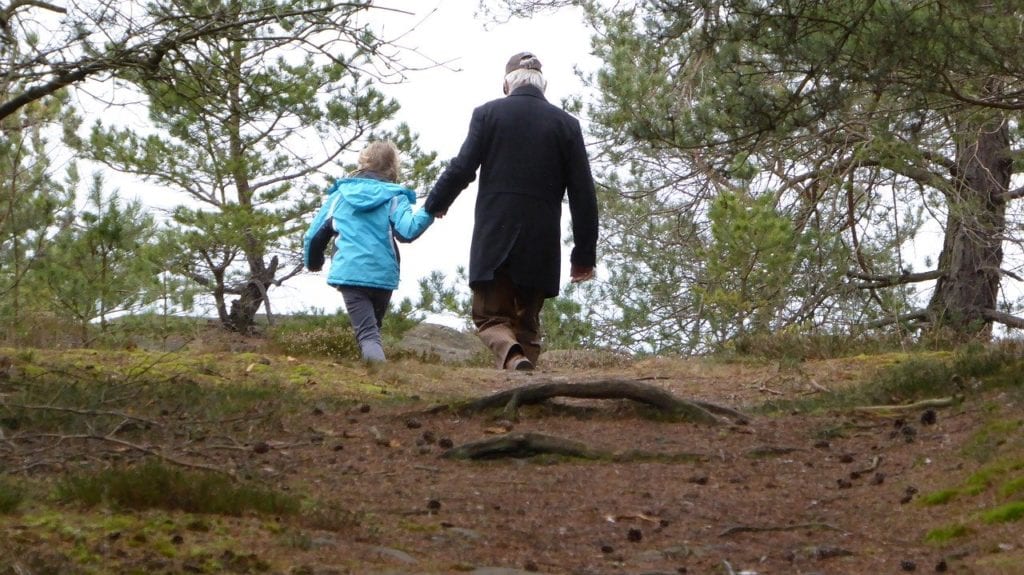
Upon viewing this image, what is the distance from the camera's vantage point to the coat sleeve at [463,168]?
9722mm

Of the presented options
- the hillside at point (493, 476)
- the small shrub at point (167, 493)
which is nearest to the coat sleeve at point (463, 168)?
the hillside at point (493, 476)

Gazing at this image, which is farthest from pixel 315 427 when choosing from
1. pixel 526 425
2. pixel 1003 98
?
pixel 1003 98

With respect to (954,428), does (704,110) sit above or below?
above

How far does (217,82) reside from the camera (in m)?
7.42

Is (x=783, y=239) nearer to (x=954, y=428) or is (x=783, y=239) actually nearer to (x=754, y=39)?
(x=754, y=39)

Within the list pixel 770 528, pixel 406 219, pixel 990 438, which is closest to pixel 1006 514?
pixel 770 528

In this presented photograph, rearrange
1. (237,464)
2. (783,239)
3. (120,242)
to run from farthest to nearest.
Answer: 1. (783,239)
2. (120,242)
3. (237,464)

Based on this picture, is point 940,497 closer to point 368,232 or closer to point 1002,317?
point 368,232

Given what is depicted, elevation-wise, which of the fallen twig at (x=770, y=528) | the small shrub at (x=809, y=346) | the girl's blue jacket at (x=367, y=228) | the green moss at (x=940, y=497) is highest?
the girl's blue jacket at (x=367, y=228)

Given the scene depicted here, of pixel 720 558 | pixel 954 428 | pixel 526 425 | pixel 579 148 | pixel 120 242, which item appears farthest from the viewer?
pixel 120 242

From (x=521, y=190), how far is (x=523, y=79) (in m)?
0.84

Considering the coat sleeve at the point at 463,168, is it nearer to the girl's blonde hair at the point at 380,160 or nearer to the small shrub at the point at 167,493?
the girl's blonde hair at the point at 380,160

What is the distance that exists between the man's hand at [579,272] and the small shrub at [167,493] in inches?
222

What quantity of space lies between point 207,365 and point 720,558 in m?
5.29
